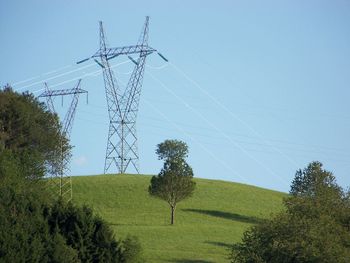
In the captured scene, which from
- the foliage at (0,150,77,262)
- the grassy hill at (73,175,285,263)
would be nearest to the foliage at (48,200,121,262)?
the foliage at (0,150,77,262)

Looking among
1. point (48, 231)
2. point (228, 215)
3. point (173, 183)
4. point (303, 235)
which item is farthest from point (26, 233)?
point (228, 215)

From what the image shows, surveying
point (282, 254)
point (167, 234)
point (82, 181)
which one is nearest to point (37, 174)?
point (167, 234)

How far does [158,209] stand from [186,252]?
32189 mm

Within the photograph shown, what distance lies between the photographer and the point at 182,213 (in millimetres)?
87312

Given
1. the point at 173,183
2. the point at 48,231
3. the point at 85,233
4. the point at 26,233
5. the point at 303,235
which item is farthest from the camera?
the point at 173,183

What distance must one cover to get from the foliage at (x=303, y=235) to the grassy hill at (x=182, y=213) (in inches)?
255

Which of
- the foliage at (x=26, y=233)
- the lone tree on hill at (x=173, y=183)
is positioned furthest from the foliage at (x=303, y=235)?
the lone tree on hill at (x=173, y=183)

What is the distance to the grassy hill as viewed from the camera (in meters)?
60.8

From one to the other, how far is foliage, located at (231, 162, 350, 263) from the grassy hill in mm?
6476

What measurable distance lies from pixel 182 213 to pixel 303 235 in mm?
40890

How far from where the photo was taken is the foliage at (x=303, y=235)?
46.0 m

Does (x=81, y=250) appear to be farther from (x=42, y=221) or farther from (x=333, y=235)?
(x=333, y=235)

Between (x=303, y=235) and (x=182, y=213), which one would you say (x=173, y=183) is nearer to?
(x=182, y=213)

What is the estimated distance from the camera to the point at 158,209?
90.4 meters
